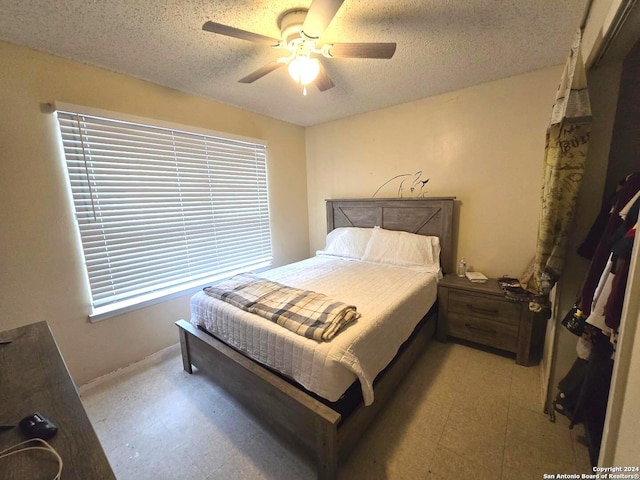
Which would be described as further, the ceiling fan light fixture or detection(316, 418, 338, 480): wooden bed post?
the ceiling fan light fixture

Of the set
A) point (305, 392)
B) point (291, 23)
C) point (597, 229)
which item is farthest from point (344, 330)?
point (291, 23)

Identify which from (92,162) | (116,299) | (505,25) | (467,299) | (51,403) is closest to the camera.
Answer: (51,403)

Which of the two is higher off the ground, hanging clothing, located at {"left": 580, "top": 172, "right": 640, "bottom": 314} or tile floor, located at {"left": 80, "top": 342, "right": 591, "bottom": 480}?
hanging clothing, located at {"left": 580, "top": 172, "right": 640, "bottom": 314}

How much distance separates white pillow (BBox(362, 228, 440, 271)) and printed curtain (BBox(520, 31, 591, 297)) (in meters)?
1.04

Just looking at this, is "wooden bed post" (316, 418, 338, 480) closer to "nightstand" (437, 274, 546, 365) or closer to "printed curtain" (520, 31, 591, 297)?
"printed curtain" (520, 31, 591, 297)

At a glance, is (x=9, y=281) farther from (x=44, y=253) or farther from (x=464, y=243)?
(x=464, y=243)

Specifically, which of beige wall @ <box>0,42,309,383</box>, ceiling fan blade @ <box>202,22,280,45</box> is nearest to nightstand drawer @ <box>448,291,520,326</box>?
ceiling fan blade @ <box>202,22,280,45</box>

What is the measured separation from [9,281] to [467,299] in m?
3.38

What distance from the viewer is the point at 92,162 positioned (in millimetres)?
1885

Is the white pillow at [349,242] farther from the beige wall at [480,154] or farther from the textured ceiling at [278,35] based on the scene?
the textured ceiling at [278,35]

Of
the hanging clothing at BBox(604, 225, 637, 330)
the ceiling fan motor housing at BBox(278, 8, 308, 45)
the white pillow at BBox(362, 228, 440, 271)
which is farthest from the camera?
the white pillow at BBox(362, 228, 440, 271)

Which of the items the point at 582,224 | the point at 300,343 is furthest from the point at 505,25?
the point at 300,343

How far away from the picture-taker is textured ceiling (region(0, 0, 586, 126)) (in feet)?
4.48

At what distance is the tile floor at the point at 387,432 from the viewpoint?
4.25 feet
